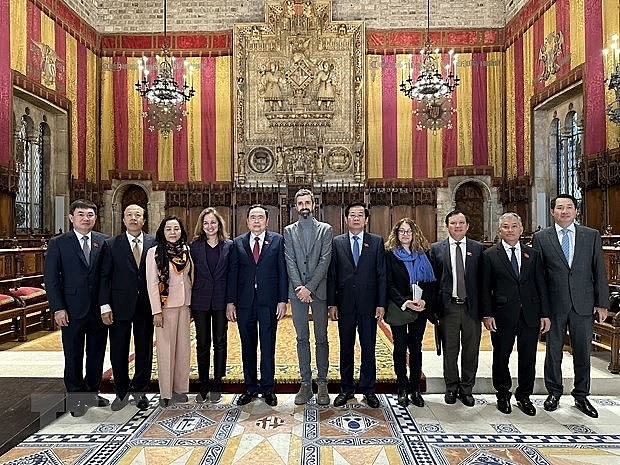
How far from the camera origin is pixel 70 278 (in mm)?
3781

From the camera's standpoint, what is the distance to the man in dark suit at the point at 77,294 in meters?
3.75

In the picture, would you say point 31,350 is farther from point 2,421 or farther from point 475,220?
point 475,220

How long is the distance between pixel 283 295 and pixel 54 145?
9.76m

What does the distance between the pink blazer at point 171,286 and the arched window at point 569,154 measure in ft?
30.0

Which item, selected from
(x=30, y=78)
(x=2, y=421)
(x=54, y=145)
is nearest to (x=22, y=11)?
(x=30, y=78)

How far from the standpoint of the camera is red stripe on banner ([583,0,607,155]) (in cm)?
860

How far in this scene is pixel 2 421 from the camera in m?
3.54

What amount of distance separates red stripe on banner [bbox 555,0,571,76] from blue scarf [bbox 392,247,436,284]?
7803 mm

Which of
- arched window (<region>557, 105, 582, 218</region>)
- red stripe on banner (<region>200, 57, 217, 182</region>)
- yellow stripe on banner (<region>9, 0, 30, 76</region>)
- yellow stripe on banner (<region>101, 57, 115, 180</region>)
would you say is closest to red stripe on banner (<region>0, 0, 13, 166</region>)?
yellow stripe on banner (<region>9, 0, 30, 76</region>)

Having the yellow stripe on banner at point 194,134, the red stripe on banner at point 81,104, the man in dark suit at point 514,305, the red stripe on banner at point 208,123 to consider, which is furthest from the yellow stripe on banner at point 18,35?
the man in dark suit at point 514,305

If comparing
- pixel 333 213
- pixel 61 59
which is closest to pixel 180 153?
pixel 61 59

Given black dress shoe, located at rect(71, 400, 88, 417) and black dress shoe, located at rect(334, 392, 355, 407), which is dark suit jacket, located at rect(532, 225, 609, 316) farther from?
black dress shoe, located at rect(71, 400, 88, 417)

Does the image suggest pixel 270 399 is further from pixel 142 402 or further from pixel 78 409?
pixel 78 409

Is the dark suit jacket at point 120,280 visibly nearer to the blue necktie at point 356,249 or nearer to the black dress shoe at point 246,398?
the black dress shoe at point 246,398
